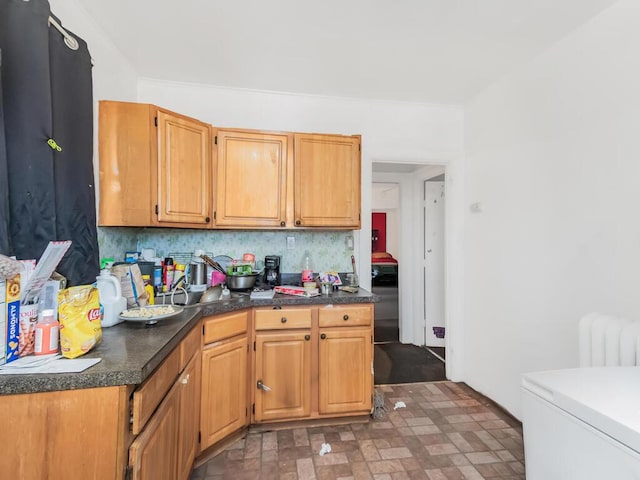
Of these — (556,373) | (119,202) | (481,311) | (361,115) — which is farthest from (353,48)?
(481,311)

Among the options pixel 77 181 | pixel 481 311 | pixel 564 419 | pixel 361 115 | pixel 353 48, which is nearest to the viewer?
pixel 564 419

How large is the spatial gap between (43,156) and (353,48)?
1.80 m

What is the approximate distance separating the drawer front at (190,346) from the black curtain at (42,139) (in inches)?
22.3

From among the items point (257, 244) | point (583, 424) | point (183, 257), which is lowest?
point (583, 424)

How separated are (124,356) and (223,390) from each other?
0.96 meters

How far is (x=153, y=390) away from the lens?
1081mm

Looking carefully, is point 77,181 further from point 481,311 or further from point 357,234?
point 481,311

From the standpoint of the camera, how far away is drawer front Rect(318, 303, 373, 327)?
6.95 ft

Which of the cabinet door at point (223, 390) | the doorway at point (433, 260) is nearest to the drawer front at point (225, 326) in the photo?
the cabinet door at point (223, 390)

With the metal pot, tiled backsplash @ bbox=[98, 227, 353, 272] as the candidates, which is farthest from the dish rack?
the metal pot

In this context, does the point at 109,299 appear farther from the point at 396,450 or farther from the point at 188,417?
the point at 396,450

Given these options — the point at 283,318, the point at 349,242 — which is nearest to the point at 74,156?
the point at 283,318

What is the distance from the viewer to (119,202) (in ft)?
6.08

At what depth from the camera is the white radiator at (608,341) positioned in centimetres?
131
